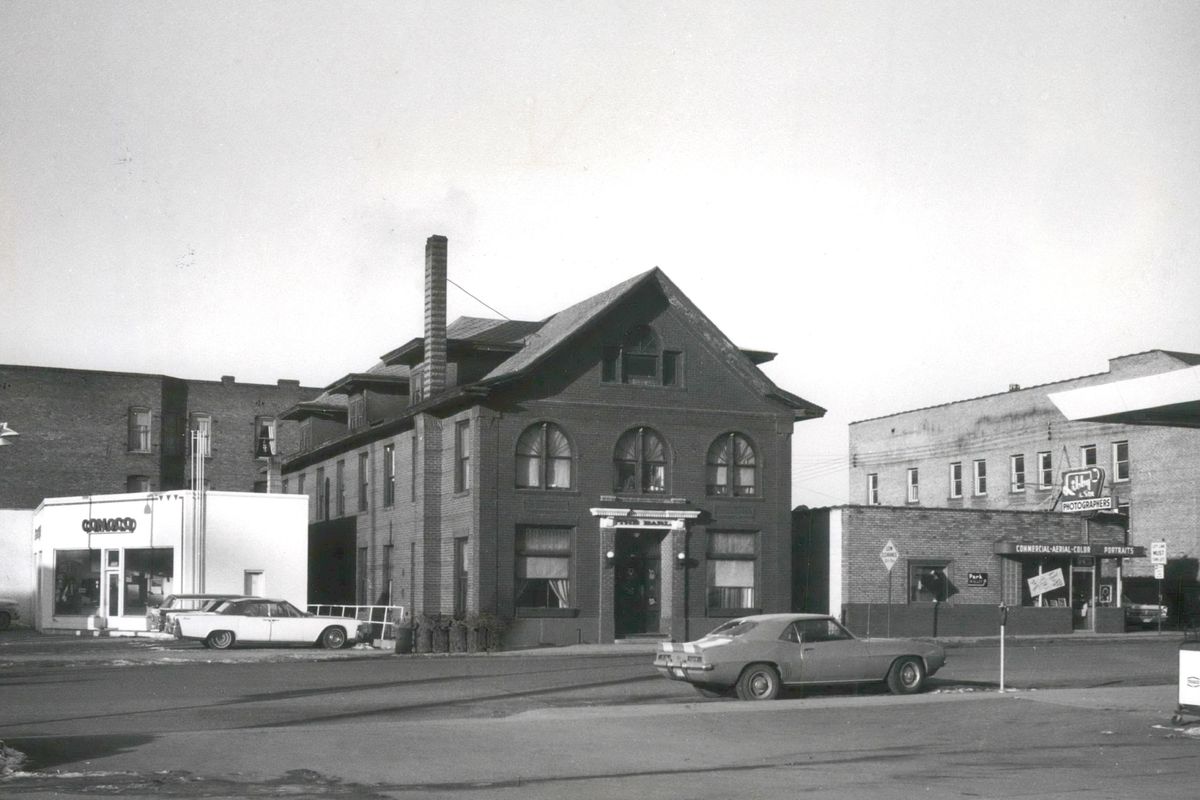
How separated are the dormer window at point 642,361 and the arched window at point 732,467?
2304 mm

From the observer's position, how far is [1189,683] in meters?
18.5

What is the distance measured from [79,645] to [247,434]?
34266 mm

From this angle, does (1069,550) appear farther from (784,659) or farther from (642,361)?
(784,659)

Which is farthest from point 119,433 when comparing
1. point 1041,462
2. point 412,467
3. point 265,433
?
point 1041,462

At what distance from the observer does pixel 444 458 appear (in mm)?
41062

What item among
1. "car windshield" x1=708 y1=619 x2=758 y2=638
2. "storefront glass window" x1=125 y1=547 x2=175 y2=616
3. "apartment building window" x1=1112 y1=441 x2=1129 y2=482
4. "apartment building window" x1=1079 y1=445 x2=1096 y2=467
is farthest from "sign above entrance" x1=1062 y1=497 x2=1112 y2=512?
"storefront glass window" x1=125 y1=547 x2=175 y2=616

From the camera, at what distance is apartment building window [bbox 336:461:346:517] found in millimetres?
50438

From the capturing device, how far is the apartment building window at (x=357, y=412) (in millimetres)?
48906

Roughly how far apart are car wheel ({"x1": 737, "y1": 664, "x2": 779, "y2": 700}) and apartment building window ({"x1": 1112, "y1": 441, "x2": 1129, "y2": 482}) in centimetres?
3927

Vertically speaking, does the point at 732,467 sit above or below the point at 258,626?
above

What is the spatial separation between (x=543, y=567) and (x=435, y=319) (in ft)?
27.3

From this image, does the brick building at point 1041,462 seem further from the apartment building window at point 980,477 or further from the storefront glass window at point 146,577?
the storefront glass window at point 146,577

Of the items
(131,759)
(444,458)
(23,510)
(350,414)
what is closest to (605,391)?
(444,458)

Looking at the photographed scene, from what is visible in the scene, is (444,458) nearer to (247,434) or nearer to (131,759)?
(131,759)
